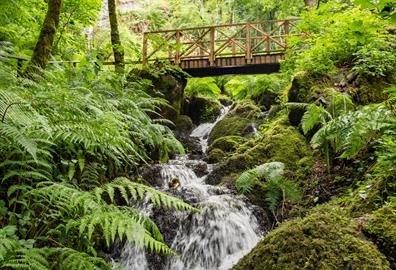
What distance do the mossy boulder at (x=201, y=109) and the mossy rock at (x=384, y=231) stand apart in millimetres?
10591

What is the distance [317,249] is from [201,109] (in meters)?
11.5

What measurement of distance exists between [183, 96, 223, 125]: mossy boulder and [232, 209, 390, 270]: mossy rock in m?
10.6

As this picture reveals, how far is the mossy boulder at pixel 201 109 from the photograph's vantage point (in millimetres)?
13320

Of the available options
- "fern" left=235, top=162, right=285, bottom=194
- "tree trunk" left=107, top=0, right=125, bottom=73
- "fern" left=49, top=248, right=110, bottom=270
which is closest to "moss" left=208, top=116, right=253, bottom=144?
"tree trunk" left=107, top=0, right=125, bottom=73

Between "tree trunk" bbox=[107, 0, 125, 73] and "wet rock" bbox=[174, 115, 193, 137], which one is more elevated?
"tree trunk" bbox=[107, 0, 125, 73]

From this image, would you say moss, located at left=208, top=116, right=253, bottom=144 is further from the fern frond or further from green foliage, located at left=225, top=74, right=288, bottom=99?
the fern frond

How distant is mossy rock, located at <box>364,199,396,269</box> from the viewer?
7.84ft

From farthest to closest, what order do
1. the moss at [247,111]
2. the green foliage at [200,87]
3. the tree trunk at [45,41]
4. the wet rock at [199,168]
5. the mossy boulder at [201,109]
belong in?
the green foliage at [200,87] < the mossy boulder at [201,109] < the moss at [247,111] < the wet rock at [199,168] < the tree trunk at [45,41]

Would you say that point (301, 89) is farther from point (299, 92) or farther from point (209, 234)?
point (209, 234)

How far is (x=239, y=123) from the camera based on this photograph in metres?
10.0

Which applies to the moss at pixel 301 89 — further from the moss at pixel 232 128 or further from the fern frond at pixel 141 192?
the fern frond at pixel 141 192

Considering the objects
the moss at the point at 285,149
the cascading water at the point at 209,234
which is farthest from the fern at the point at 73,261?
the moss at the point at 285,149

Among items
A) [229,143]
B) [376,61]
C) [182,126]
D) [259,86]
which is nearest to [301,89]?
[376,61]

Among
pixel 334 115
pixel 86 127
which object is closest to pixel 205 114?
pixel 334 115
